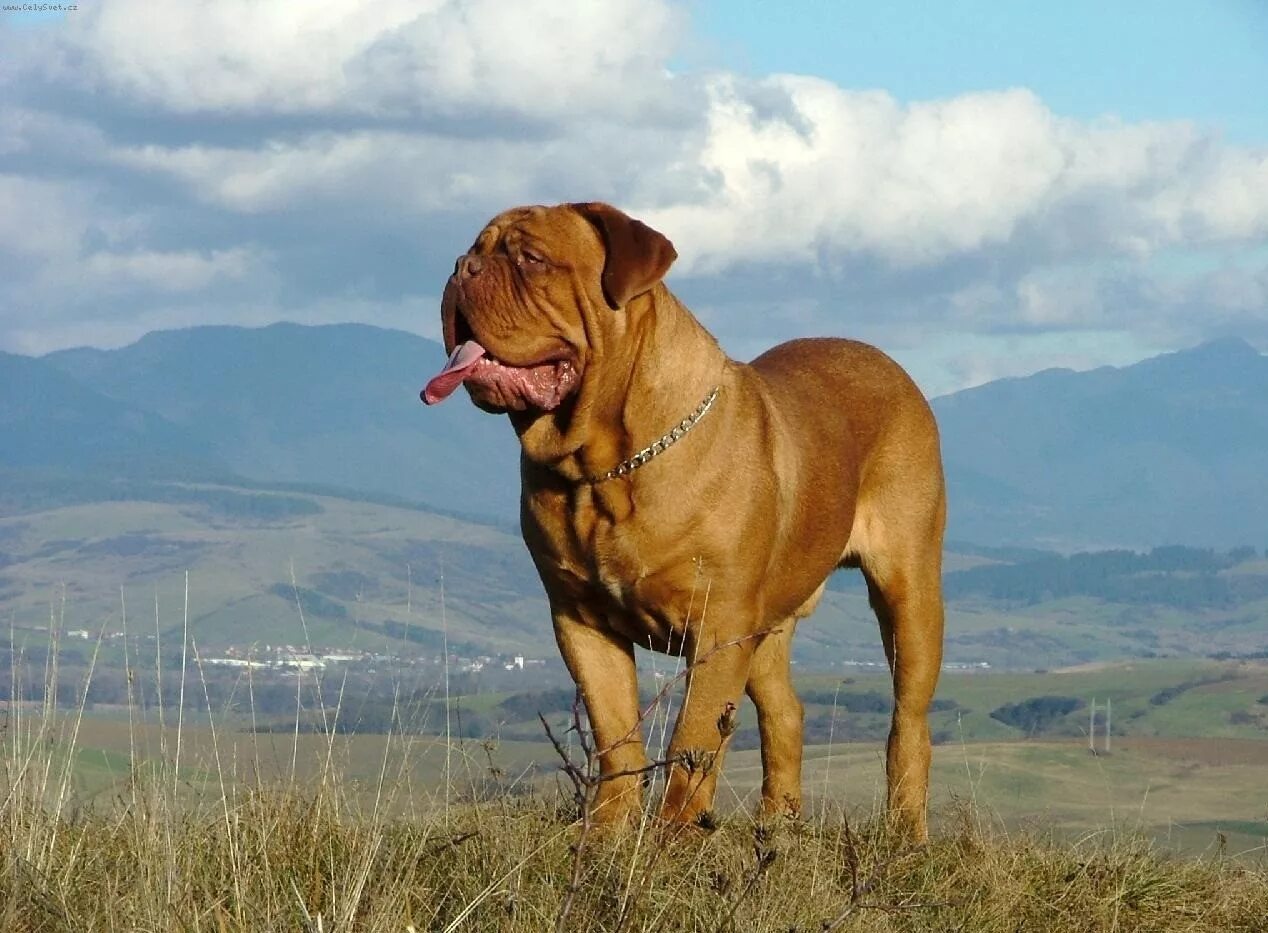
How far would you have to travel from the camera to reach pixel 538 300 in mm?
6672

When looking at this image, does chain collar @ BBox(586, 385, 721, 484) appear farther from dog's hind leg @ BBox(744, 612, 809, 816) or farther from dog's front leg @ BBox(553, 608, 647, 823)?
dog's hind leg @ BBox(744, 612, 809, 816)

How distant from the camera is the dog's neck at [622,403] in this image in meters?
6.91

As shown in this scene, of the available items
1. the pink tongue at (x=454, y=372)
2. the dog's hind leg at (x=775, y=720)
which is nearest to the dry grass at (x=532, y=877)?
the dog's hind leg at (x=775, y=720)

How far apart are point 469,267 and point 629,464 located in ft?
3.02

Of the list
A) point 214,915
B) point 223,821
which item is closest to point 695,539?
point 223,821

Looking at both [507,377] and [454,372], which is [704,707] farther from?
[454,372]

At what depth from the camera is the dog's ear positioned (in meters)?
6.74

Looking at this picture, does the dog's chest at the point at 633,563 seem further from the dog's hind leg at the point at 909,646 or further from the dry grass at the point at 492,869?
the dog's hind leg at the point at 909,646

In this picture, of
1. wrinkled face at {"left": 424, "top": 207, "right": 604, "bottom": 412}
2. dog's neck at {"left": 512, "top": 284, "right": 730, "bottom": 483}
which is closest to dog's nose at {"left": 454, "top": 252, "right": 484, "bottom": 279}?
wrinkled face at {"left": 424, "top": 207, "right": 604, "bottom": 412}

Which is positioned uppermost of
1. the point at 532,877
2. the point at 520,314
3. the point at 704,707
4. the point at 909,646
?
the point at 520,314

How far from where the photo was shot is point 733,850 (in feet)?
19.9

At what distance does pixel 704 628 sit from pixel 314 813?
5.15 ft

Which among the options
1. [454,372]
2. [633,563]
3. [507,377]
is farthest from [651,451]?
[454,372]

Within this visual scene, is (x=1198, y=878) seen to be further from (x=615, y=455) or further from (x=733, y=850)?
(x=615, y=455)
